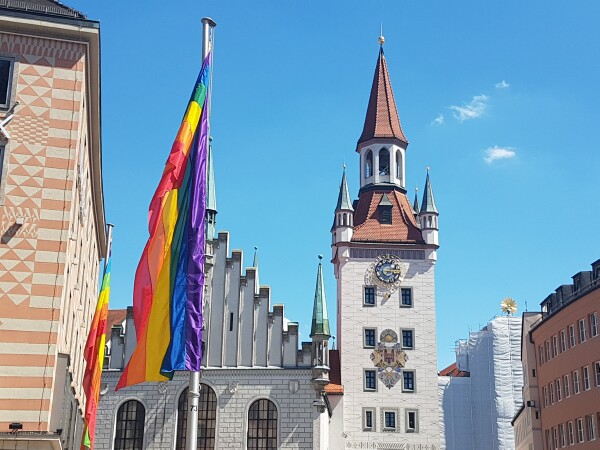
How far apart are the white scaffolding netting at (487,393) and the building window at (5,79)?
2896 inches

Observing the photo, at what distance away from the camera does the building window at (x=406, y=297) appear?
60906mm

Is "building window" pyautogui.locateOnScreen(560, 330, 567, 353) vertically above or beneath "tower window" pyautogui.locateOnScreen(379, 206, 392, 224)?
beneath

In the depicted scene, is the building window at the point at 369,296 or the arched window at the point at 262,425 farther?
the building window at the point at 369,296

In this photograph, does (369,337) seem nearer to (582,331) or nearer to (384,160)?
(384,160)

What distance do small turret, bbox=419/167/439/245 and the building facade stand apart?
984 centimetres

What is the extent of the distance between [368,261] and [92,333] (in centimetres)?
3427

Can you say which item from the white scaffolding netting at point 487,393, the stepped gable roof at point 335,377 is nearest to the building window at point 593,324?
the stepped gable roof at point 335,377

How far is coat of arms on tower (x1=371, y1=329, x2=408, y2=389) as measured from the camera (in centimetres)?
5891

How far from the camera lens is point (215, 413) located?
46844mm

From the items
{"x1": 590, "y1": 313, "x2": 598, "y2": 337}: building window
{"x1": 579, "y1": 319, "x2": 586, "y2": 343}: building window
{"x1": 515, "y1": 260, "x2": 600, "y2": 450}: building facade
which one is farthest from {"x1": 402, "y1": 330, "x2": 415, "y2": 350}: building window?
{"x1": 590, "y1": 313, "x2": 598, "y2": 337}: building window

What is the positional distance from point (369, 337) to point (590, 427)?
18355 millimetres

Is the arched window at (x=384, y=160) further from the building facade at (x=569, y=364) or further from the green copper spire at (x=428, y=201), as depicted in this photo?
the building facade at (x=569, y=364)

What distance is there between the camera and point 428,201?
214 ft

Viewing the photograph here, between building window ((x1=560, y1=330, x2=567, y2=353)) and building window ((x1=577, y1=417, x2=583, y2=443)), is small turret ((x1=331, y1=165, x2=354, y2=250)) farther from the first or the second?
building window ((x1=577, y1=417, x2=583, y2=443))
